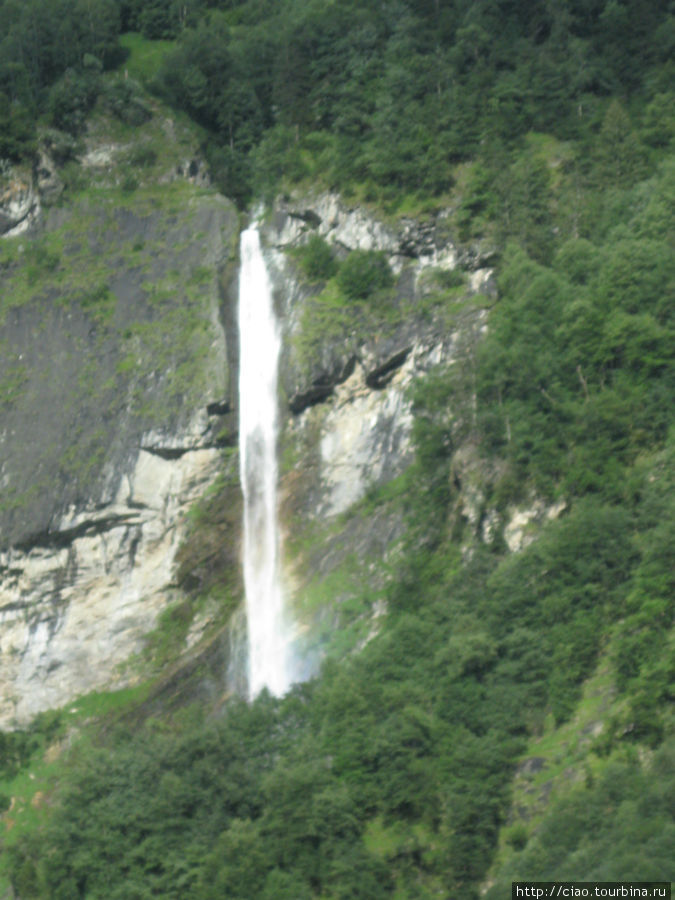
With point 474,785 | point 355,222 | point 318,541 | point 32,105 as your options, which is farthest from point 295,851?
point 32,105

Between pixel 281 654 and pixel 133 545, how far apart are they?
7.64 metres

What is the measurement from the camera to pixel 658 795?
37.6 metres

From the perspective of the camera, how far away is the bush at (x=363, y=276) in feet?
206

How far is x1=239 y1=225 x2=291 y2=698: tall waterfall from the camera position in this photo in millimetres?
56156

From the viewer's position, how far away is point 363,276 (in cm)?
6309

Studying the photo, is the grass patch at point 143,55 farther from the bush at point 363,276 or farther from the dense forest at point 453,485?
the bush at point 363,276

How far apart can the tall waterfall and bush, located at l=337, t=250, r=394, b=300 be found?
10.9ft

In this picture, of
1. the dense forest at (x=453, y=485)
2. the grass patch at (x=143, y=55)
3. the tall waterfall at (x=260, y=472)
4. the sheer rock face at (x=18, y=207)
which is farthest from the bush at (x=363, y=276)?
the grass patch at (x=143, y=55)

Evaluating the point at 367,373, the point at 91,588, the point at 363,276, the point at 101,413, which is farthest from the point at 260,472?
the point at 363,276

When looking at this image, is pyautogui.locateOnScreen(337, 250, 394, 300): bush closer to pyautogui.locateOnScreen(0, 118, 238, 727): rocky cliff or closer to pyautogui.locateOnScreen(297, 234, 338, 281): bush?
pyautogui.locateOnScreen(297, 234, 338, 281): bush

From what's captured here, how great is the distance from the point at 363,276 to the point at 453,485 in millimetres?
11322

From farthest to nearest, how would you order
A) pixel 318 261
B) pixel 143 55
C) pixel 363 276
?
1. pixel 143 55
2. pixel 318 261
3. pixel 363 276

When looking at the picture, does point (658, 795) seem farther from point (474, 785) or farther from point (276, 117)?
point (276, 117)

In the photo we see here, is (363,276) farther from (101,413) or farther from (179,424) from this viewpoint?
(101,413)
